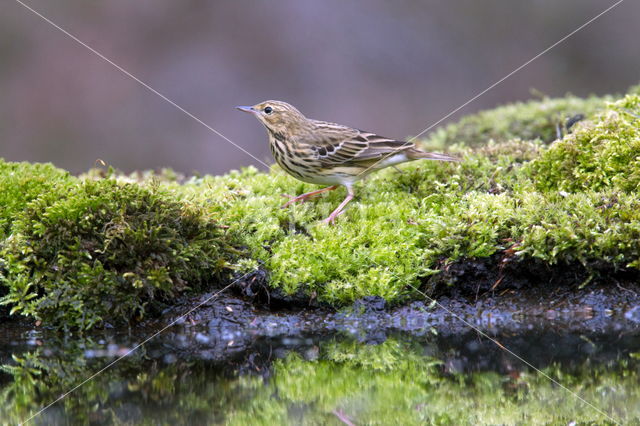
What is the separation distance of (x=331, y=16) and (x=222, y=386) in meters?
12.3

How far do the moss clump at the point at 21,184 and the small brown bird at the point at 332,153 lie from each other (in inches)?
78.0

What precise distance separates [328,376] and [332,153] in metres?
2.87

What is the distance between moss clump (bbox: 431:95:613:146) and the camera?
27.3 feet

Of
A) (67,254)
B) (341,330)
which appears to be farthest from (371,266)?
(67,254)

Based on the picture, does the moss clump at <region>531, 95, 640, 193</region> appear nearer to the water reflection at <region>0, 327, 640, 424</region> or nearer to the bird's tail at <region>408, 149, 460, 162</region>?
the bird's tail at <region>408, 149, 460, 162</region>

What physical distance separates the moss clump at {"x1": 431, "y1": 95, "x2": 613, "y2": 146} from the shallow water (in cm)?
432

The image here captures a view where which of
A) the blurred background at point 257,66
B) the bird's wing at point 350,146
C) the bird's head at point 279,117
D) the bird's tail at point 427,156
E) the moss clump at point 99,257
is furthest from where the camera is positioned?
the blurred background at point 257,66

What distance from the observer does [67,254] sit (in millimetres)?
4789

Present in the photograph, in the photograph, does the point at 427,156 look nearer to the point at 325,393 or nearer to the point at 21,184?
the point at 325,393

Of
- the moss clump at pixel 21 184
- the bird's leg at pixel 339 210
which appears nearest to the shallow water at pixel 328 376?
the moss clump at pixel 21 184

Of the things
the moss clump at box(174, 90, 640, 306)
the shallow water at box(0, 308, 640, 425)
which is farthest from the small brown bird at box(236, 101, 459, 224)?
the shallow water at box(0, 308, 640, 425)

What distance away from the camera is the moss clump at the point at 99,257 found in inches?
185

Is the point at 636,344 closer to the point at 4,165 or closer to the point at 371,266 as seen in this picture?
the point at 371,266

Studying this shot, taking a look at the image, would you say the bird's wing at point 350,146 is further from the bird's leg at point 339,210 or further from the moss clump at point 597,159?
the moss clump at point 597,159
